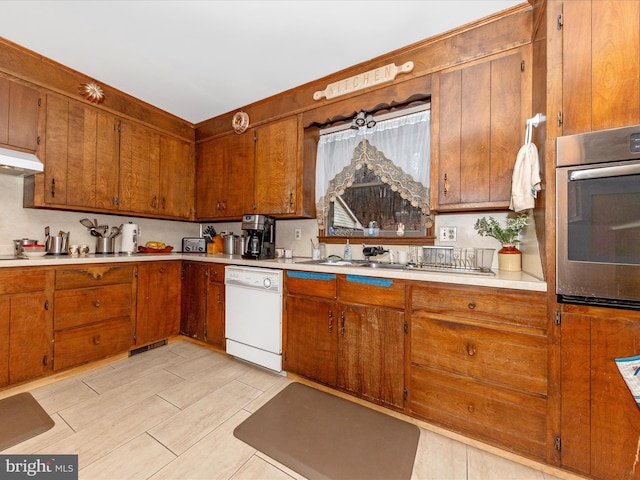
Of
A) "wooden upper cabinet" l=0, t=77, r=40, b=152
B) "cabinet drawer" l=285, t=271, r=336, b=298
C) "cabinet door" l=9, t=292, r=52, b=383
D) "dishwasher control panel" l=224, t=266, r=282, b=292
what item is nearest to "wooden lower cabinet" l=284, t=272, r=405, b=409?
"cabinet drawer" l=285, t=271, r=336, b=298

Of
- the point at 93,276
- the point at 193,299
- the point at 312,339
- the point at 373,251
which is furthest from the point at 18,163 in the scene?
the point at 373,251

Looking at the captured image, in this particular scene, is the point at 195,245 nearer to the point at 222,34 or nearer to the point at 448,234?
the point at 222,34

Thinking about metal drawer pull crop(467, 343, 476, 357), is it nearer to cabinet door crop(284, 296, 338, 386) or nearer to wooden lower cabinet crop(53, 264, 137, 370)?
cabinet door crop(284, 296, 338, 386)

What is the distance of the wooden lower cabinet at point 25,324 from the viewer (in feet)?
6.13

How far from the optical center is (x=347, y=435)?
1.58m

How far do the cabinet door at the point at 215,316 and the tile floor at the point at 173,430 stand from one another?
0.30 metres

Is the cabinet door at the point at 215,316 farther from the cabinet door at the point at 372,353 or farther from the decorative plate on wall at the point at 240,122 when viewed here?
the decorative plate on wall at the point at 240,122

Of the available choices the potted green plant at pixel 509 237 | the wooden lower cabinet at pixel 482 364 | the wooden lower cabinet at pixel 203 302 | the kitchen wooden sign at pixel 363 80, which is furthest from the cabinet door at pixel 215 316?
the potted green plant at pixel 509 237

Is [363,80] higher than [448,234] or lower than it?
higher

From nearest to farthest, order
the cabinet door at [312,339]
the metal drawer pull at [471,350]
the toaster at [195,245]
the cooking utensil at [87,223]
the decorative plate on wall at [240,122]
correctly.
Answer: the metal drawer pull at [471,350]
the cabinet door at [312,339]
the cooking utensil at [87,223]
the decorative plate on wall at [240,122]
the toaster at [195,245]

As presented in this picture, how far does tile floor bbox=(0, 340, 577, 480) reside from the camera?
1.33m

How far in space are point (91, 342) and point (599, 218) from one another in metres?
3.51

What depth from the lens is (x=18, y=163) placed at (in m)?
1.99

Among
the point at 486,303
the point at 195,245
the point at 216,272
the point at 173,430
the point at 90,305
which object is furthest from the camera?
the point at 195,245
